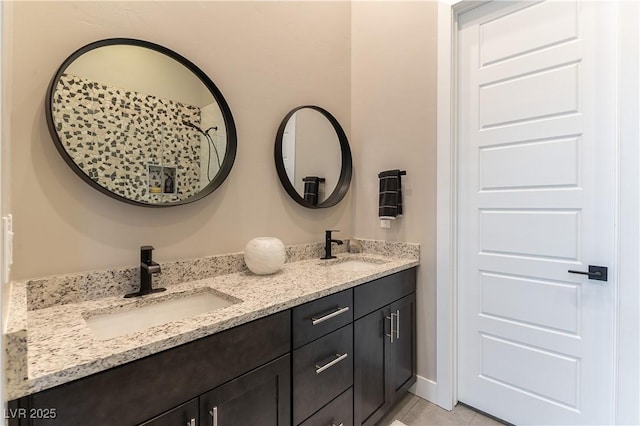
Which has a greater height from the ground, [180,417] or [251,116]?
[251,116]

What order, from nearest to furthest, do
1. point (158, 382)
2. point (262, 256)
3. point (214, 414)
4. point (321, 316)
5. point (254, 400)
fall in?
1. point (158, 382)
2. point (214, 414)
3. point (254, 400)
4. point (321, 316)
5. point (262, 256)

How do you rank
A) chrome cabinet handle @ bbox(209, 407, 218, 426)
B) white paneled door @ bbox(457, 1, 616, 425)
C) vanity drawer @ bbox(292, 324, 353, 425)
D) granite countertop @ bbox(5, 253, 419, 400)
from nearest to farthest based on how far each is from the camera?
granite countertop @ bbox(5, 253, 419, 400) → chrome cabinet handle @ bbox(209, 407, 218, 426) → vanity drawer @ bbox(292, 324, 353, 425) → white paneled door @ bbox(457, 1, 616, 425)

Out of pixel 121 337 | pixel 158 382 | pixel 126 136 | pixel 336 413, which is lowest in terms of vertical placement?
pixel 336 413

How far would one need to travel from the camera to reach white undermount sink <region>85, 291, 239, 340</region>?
3.58ft

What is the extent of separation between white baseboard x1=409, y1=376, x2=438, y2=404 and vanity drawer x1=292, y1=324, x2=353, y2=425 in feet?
2.64

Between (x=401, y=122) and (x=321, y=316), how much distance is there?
1.49 m

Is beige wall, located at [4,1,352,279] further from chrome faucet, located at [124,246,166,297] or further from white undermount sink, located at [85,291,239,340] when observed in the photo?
white undermount sink, located at [85,291,239,340]

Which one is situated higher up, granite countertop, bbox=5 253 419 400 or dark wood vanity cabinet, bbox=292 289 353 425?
granite countertop, bbox=5 253 419 400

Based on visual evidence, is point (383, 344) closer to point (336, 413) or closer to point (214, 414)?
point (336, 413)

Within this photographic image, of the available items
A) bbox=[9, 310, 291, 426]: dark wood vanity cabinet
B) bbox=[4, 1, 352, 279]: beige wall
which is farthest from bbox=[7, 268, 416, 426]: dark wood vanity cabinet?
bbox=[4, 1, 352, 279]: beige wall

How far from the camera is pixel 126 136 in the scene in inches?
51.4

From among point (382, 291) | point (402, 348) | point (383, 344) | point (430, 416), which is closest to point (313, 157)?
point (382, 291)

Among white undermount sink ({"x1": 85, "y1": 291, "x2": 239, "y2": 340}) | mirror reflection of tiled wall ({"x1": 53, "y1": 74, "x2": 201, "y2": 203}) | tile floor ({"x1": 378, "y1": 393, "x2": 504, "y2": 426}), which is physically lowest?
tile floor ({"x1": 378, "y1": 393, "x2": 504, "y2": 426})

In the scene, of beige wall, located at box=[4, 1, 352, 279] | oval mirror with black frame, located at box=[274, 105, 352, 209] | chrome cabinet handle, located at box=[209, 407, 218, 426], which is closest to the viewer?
chrome cabinet handle, located at box=[209, 407, 218, 426]
